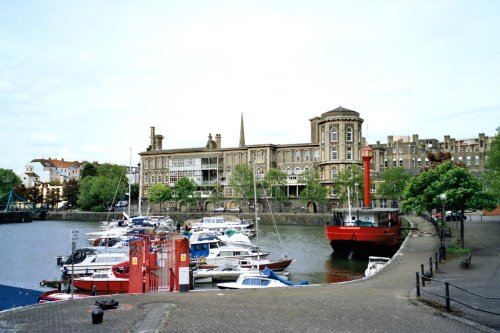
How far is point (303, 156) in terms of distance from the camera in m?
105

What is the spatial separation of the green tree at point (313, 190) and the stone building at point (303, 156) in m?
3.85

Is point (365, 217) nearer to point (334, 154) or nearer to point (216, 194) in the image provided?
point (334, 154)

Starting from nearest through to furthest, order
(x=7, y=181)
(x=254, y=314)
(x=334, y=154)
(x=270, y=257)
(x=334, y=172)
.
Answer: (x=254, y=314), (x=270, y=257), (x=334, y=172), (x=334, y=154), (x=7, y=181)

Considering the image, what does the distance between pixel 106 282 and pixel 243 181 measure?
2829 inches

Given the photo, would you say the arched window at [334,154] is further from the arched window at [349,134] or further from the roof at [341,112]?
the roof at [341,112]

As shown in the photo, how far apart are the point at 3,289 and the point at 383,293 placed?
16803mm

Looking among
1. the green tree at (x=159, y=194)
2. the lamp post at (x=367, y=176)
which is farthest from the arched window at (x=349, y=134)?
the lamp post at (x=367, y=176)

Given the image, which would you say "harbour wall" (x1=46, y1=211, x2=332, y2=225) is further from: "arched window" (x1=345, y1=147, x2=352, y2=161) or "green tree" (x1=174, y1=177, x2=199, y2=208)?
"arched window" (x1=345, y1=147, x2=352, y2=161)

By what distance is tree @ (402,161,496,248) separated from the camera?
116 feet

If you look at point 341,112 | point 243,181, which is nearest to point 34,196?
point 243,181

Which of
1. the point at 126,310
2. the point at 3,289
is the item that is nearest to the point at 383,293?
the point at 126,310

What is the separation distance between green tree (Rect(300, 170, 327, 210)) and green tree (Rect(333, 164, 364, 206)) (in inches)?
115

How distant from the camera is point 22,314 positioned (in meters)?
16.0

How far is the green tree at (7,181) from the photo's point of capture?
15100 cm
